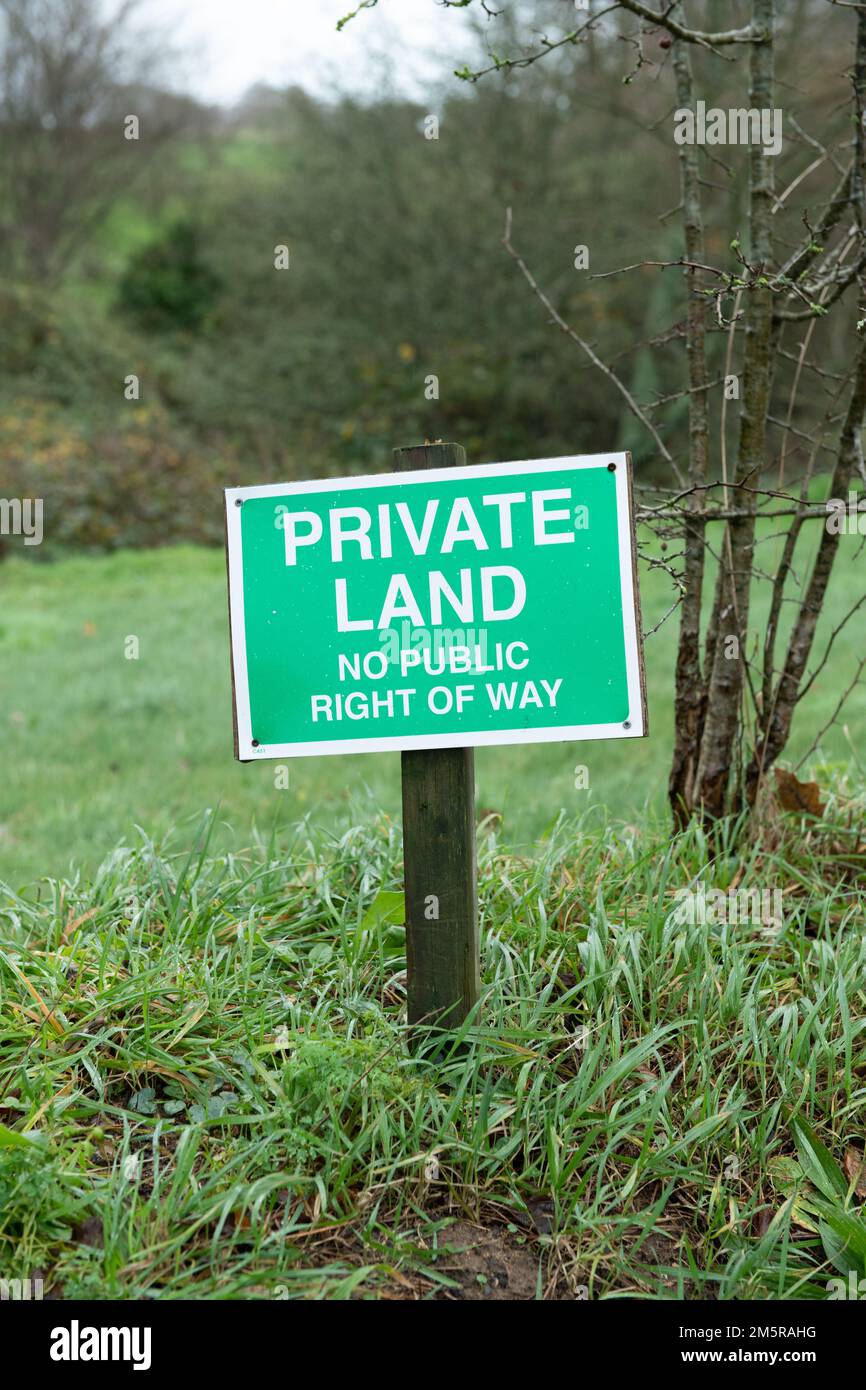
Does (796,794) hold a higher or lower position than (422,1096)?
higher

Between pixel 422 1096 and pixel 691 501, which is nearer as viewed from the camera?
pixel 422 1096

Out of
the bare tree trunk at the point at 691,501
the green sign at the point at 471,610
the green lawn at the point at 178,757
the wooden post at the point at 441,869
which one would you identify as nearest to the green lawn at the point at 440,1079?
the wooden post at the point at 441,869

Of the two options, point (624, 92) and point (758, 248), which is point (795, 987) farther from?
point (624, 92)

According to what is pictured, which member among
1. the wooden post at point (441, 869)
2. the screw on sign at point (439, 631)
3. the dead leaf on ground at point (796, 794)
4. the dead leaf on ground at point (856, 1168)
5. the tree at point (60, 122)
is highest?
the tree at point (60, 122)

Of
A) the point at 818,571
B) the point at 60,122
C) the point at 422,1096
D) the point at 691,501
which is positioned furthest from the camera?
the point at 60,122

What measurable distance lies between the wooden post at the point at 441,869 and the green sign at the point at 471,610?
8cm

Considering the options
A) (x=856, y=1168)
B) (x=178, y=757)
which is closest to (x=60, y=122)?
(x=178, y=757)

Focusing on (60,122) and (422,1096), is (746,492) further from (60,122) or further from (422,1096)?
(60,122)

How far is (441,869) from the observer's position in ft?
7.93

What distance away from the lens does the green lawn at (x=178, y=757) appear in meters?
4.50

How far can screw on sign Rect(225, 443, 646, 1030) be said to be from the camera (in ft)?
7.59

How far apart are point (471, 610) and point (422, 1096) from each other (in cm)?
97

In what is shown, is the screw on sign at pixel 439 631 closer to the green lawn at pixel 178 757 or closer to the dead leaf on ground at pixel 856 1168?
the dead leaf on ground at pixel 856 1168
